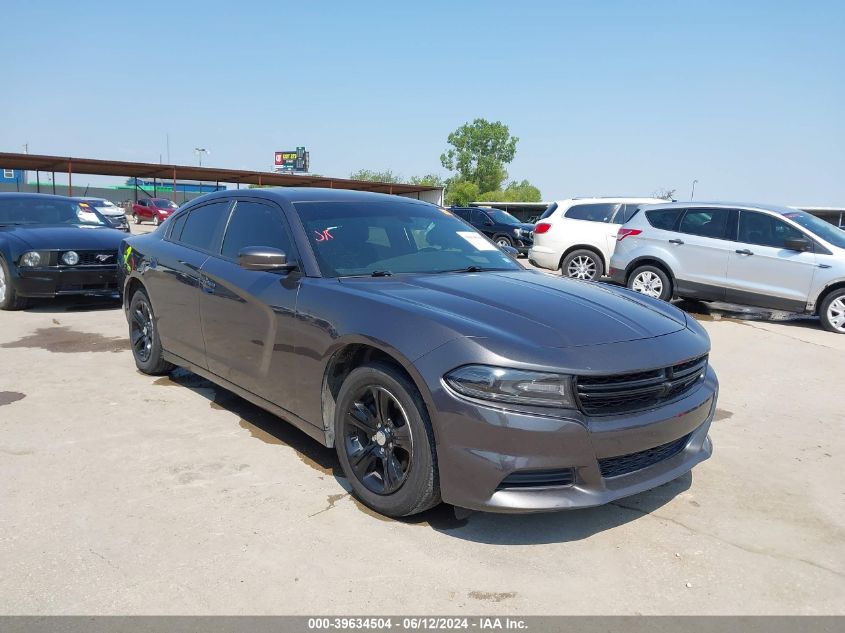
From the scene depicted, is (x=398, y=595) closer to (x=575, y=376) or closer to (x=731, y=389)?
(x=575, y=376)

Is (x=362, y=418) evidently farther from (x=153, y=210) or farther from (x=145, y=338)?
(x=153, y=210)

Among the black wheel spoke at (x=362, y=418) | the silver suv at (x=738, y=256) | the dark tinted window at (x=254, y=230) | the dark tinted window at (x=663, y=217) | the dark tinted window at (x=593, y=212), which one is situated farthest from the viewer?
the dark tinted window at (x=593, y=212)

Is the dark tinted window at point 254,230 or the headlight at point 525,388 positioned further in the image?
the dark tinted window at point 254,230

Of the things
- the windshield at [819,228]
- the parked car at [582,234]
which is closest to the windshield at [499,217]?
the parked car at [582,234]

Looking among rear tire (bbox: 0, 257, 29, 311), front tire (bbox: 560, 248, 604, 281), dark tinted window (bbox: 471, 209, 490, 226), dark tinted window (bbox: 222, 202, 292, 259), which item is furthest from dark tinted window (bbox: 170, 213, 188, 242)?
dark tinted window (bbox: 471, 209, 490, 226)

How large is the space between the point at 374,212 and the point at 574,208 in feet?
31.4

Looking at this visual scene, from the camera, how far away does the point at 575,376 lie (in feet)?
8.59

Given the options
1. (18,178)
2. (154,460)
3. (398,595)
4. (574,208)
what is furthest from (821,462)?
(18,178)

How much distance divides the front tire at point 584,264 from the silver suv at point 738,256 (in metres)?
2.00

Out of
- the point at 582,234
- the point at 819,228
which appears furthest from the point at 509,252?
the point at 582,234

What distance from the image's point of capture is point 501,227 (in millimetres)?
21453

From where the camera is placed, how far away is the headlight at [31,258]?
26.3 ft

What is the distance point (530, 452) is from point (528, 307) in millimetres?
785

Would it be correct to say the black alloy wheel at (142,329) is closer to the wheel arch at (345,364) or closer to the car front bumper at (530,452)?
the wheel arch at (345,364)
